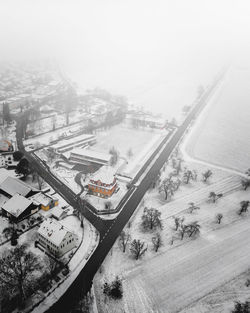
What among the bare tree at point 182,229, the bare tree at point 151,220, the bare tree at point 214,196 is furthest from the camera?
the bare tree at point 214,196

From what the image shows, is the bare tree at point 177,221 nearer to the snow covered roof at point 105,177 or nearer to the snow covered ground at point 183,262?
the snow covered ground at point 183,262

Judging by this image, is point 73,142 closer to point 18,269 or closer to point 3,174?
point 3,174

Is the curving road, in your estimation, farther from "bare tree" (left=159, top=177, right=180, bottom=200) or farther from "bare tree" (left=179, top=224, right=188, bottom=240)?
"bare tree" (left=179, top=224, right=188, bottom=240)

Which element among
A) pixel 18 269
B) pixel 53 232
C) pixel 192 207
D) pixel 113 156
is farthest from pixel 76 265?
pixel 113 156

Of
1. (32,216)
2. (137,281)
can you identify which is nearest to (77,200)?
(32,216)

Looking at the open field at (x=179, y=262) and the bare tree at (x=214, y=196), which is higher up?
the bare tree at (x=214, y=196)

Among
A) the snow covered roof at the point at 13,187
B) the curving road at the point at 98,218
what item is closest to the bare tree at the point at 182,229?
the curving road at the point at 98,218
